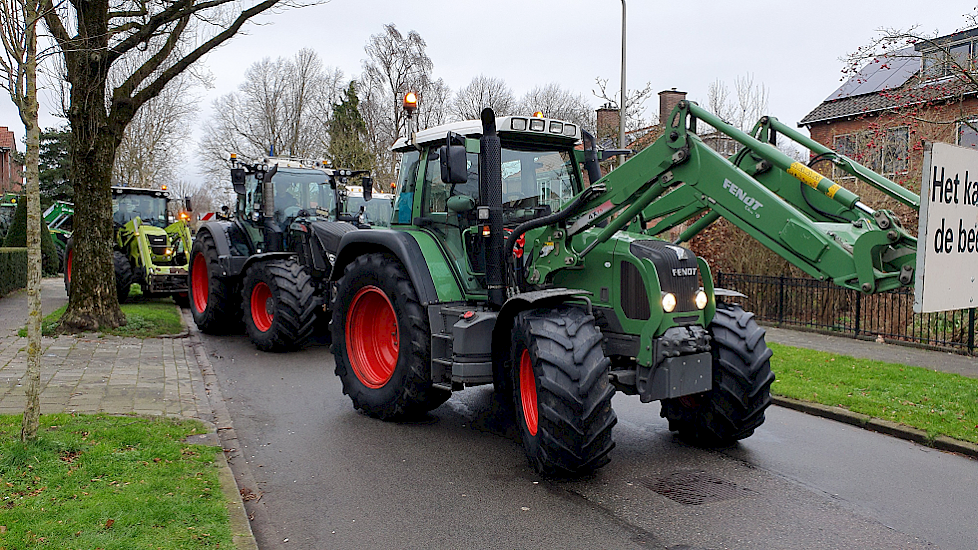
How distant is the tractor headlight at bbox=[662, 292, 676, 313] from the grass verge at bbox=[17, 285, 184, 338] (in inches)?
346

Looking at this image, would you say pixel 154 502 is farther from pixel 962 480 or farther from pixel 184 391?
pixel 962 480

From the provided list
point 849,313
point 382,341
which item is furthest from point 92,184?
point 849,313

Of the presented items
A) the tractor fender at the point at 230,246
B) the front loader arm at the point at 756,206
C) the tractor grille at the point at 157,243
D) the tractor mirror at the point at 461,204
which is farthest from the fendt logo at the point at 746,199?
A: the tractor grille at the point at 157,243

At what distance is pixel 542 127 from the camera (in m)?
6.45

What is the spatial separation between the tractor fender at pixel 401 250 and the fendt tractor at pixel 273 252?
2.26 m

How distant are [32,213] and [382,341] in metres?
3.47

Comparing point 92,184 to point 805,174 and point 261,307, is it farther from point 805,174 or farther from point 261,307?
point 805,174

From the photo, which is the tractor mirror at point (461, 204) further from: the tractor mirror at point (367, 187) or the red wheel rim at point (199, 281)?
the red wheel rim at point (199, 281)

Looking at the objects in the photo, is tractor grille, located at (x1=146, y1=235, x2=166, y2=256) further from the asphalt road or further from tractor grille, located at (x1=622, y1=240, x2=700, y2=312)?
tractor grille, located at (x1=622, y1=240, x2=700, y2=312)

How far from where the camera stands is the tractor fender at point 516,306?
530cm

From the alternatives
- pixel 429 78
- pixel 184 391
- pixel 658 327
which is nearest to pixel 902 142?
pixel 658 327

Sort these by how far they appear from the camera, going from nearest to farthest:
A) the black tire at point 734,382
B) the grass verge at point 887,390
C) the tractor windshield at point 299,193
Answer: the black tire at point 734,382, the grass verge at point 887,390, the tractor windshield at point 299,193

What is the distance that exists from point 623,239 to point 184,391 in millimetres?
4840

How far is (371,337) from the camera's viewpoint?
766 cm
